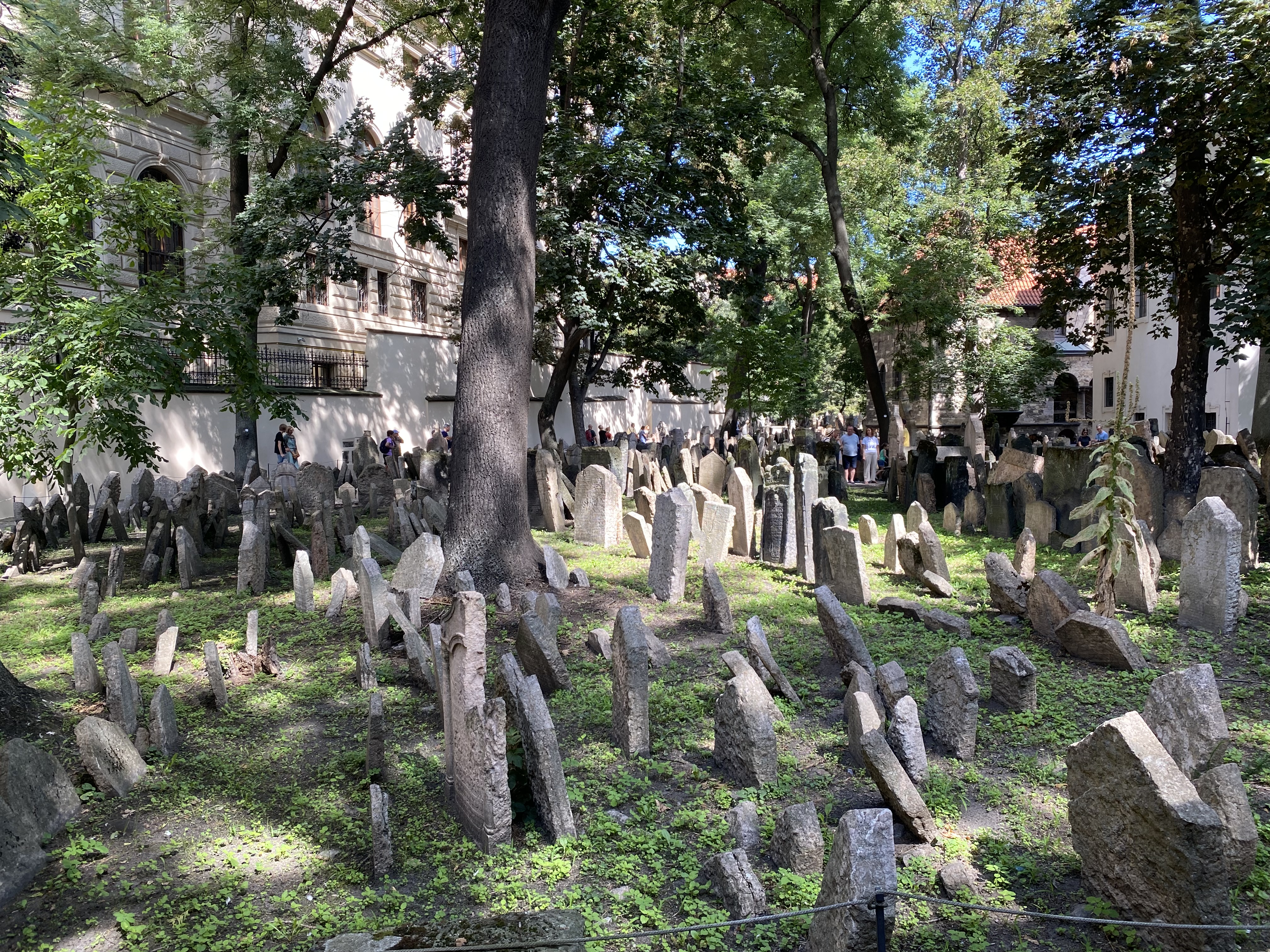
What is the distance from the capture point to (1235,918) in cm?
294

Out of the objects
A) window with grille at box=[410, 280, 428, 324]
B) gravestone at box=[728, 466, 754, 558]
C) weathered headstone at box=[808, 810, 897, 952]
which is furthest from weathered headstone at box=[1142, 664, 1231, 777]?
window with grille at box=[410, 280, 428, 324]

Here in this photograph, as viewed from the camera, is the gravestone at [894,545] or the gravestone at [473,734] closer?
the gravestone at [473,734]

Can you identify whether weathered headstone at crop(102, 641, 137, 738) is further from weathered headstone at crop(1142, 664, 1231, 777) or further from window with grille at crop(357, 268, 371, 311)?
window with grille at crop(357, 268, 371, 311)

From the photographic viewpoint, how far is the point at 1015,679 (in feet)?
16.6

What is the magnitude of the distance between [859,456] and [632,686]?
1817 centimetres

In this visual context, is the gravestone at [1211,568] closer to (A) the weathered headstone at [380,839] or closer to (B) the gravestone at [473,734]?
(B) the gravestone at [473,734]

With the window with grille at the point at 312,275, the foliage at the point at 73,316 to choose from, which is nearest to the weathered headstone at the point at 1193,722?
the foliage at the point at 73,316

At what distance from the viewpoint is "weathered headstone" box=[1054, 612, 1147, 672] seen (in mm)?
5703

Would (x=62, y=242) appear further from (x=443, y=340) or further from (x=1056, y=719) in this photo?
(x=443, y=340)

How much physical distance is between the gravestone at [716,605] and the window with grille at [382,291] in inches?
1069

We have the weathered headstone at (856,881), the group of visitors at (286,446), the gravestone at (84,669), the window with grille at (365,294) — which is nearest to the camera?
the weathered headstone at (856,881)

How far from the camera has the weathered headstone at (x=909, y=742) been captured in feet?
13.5

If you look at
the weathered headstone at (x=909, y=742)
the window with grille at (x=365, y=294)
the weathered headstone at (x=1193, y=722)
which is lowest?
the weathered headstone at (x=909, y=742)

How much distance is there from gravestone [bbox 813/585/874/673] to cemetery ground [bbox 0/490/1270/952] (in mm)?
250
